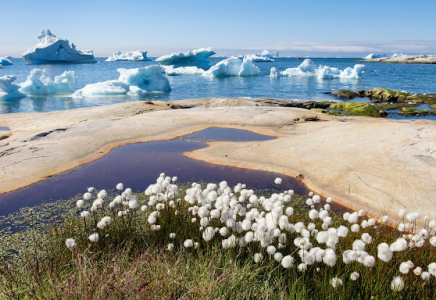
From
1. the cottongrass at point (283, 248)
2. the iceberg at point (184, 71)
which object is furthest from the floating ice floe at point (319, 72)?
the cottongrass at point (283, 248)

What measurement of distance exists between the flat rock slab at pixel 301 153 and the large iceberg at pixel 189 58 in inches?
2241

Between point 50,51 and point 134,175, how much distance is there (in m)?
90.2

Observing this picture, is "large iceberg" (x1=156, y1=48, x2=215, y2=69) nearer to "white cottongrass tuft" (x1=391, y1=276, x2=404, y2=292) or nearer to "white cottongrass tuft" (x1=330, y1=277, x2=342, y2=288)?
"white cottongrass tuft" (x1=330, y1=277, x2=342, y2=288)

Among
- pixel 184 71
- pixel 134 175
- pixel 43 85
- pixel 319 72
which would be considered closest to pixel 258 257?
pixel 134 175

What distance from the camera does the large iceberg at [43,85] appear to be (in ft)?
122

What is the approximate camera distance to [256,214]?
4.68m

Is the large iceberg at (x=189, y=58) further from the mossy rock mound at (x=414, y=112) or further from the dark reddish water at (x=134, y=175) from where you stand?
the dark reddish water at (x=134, y=175)

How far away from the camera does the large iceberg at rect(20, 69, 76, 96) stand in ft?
122

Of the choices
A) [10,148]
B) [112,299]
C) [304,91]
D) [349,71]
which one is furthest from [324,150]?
[349,71]

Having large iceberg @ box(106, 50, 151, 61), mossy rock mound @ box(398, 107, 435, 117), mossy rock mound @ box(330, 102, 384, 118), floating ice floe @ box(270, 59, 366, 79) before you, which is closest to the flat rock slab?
mossy rock mound @ box(330, 102, 384, 118)

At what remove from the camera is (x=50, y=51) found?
86688 mm

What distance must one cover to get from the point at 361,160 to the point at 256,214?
715 cm

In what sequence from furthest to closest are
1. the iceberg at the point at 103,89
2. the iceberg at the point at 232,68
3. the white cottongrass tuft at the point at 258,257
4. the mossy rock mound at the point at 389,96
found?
the iceberg at the point at 232,68 < the iceberg at the point at 103,89 < the mossy rock mound at the point at 389,96 < the white cottongrass tuft at the point at 258,257

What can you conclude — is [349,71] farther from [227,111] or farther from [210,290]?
[210,290]
